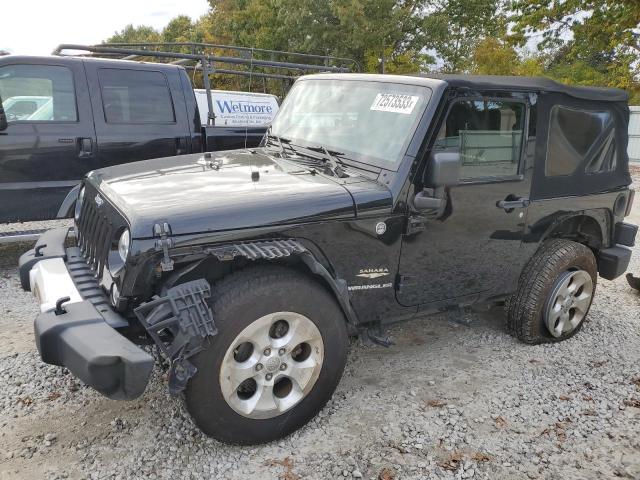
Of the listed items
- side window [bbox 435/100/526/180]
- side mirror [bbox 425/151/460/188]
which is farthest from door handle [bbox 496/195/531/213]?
side mirror [bbox 425/151/460/188]

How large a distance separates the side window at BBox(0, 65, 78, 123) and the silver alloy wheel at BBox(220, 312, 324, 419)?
4104 millimetres

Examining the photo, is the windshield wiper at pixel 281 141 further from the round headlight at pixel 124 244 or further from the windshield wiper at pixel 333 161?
the round headlight at pixel 124 244

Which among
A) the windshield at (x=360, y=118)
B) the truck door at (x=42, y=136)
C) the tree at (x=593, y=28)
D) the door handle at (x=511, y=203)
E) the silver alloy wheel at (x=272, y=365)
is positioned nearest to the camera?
the silver alloy wheel at (x=272, y=365)

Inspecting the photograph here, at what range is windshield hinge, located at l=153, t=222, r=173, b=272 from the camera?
8.23 feet

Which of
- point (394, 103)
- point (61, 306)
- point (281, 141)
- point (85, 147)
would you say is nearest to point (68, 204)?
point (85, 147)

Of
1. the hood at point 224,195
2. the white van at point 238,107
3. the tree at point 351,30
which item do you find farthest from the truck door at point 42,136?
the tree at point 351,30

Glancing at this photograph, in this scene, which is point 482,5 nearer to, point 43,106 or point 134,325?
point 43,106

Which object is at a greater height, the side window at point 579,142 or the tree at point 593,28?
the tree at point 593,28

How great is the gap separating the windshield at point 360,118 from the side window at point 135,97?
8.32 ft

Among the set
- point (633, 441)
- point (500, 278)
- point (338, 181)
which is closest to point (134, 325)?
point (338, 181)

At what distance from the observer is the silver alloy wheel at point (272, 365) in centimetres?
271

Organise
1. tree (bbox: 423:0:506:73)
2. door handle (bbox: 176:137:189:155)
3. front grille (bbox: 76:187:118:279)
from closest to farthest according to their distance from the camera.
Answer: front grille (bbox: 76:187:118:279) → door handle (bbox: 176:137:189:155) → tree (bbox: 423:0:506:73)

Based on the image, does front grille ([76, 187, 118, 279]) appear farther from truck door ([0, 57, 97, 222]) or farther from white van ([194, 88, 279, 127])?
white van ([194, 88, 279, 127])

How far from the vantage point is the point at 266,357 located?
2795 millimetres
